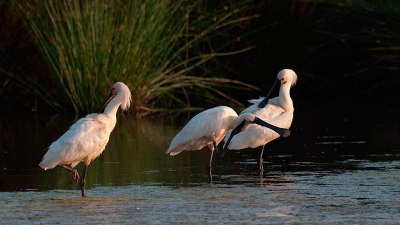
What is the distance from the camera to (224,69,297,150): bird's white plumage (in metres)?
10.5

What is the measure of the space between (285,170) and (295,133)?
4.29 meters

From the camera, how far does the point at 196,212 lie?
720cm

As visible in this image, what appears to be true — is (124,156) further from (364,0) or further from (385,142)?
(364,0)

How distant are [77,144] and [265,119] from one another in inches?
113

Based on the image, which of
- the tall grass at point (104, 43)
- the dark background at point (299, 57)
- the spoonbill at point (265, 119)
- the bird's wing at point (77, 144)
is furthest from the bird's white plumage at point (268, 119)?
the dark background at point (299, 57)

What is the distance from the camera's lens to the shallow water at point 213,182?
7090 millimetres

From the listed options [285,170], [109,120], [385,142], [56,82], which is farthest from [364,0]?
[109,120]

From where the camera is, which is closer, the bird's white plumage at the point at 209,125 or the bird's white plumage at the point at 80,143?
the bird's white plumage at the point at 80,143

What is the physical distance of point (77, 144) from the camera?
8641mm

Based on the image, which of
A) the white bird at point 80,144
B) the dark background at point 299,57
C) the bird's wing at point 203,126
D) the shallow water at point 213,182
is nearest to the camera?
the shallow water at point 213,182

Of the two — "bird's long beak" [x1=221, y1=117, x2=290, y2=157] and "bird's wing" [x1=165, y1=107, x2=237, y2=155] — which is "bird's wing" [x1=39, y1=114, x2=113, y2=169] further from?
"bird's long beak" [x1=221, y1=117, x2=290, y2=157]

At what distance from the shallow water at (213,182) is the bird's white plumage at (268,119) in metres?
0.31

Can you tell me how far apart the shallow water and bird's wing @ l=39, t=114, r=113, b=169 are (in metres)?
0.34

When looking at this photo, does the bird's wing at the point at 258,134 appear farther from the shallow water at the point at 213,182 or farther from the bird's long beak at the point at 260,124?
the shallow water at the point at 213,182
